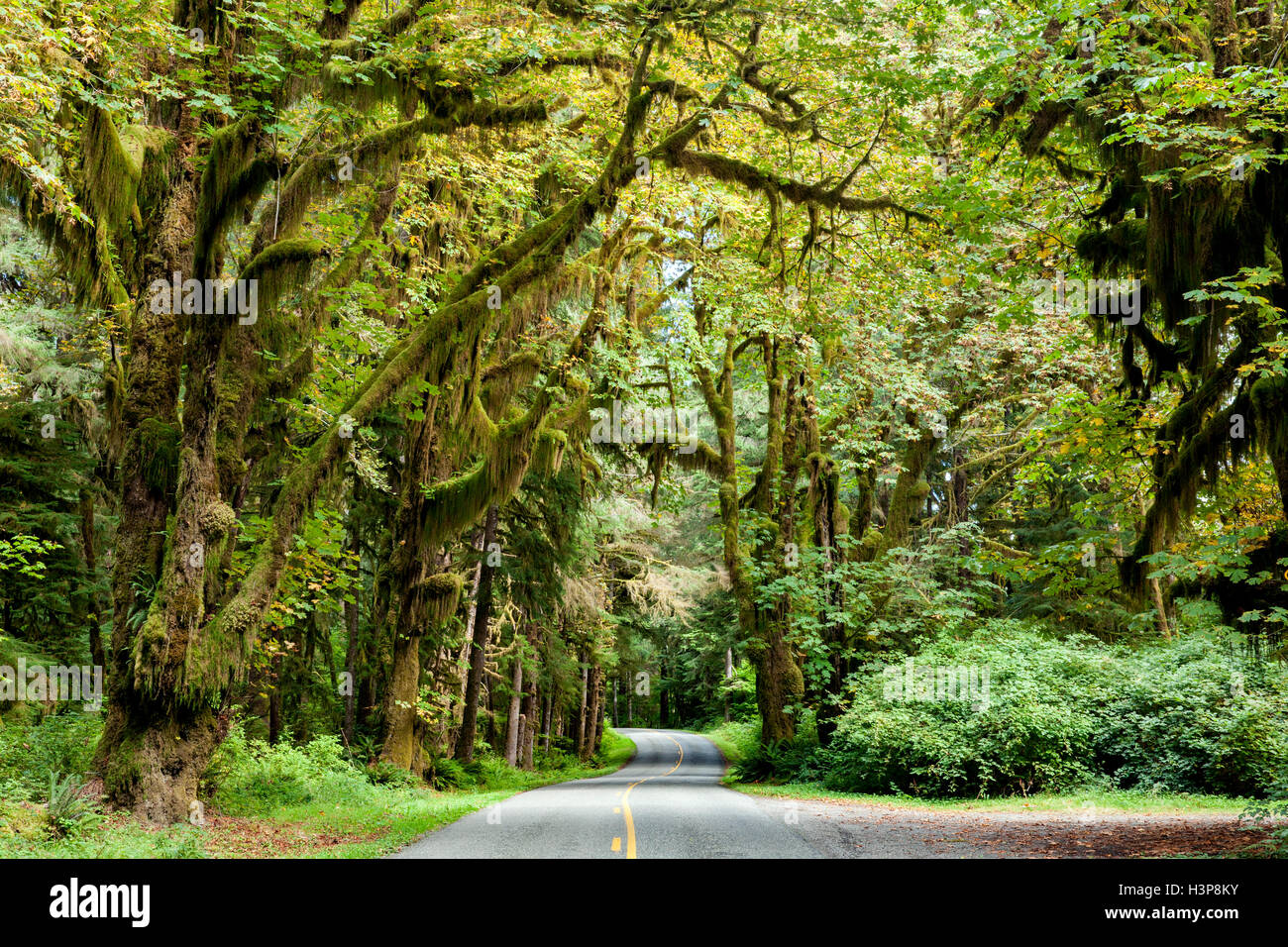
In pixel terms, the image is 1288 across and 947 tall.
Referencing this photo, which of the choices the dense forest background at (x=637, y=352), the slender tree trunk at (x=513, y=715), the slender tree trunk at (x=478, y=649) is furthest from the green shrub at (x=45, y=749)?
the slender tree trunk at (x=513, y=715)

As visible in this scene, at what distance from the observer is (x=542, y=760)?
32.6m

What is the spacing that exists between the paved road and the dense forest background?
2.94 metres

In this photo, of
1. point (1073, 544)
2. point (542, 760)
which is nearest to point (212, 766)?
point (1073, 544)

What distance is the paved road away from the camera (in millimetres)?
8984

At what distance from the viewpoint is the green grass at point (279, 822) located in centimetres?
786

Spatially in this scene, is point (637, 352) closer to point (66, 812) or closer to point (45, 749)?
point (45, 749)

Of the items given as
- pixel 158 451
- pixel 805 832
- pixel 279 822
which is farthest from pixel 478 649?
pixel 805 832

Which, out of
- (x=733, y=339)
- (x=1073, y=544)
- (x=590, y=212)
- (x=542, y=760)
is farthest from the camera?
(x=542, y=760)

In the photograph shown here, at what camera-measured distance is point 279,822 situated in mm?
11125

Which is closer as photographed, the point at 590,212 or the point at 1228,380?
the point at 1228,380

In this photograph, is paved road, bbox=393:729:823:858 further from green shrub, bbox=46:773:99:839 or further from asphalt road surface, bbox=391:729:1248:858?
green shrub, bbox=46:773:99:839

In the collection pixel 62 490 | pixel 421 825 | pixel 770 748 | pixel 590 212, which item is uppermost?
pixel 590 212
